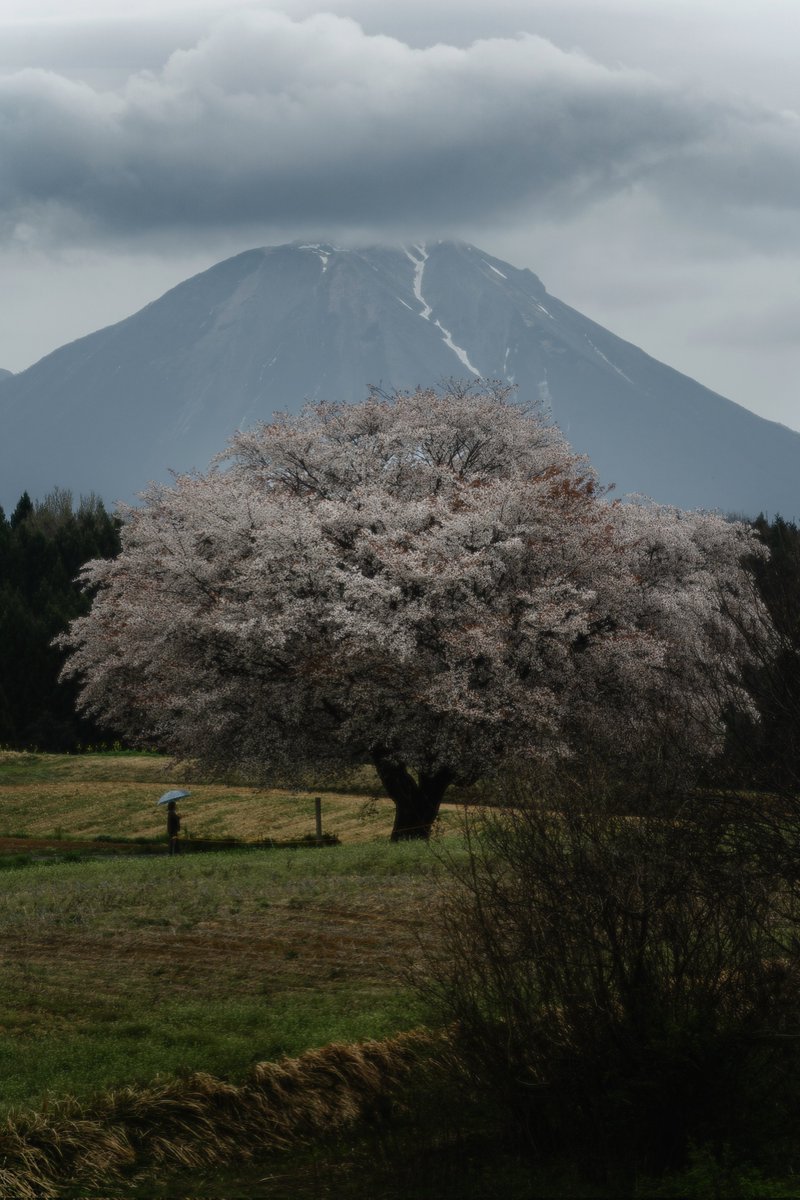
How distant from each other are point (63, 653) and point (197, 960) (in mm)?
53565

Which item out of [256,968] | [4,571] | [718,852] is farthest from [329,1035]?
[4,571]

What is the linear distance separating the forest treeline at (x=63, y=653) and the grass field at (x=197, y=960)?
4111mm

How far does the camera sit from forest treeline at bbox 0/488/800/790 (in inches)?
525

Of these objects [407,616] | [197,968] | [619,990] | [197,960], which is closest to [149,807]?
[407,616]

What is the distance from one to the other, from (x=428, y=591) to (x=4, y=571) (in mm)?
63952

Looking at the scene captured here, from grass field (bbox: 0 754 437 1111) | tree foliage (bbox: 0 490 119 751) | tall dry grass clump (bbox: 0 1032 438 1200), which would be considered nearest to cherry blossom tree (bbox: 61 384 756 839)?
grass field (bbox: 0 754 437 1111)

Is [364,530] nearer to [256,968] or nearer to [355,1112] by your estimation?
[256,968]

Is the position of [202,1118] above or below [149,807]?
below

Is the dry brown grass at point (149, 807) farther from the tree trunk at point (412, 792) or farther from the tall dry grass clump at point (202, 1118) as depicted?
the tall dry grass clump at point (202, 1118)

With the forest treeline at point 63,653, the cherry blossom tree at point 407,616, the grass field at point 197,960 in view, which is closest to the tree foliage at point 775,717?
the forest treeline at point 63,653

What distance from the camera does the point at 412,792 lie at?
30891 millimetres

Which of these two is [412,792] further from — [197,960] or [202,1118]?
[202,1118]

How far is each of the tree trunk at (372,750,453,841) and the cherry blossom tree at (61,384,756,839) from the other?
0.05 meters

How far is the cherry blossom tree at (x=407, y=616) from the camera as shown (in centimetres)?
2781
